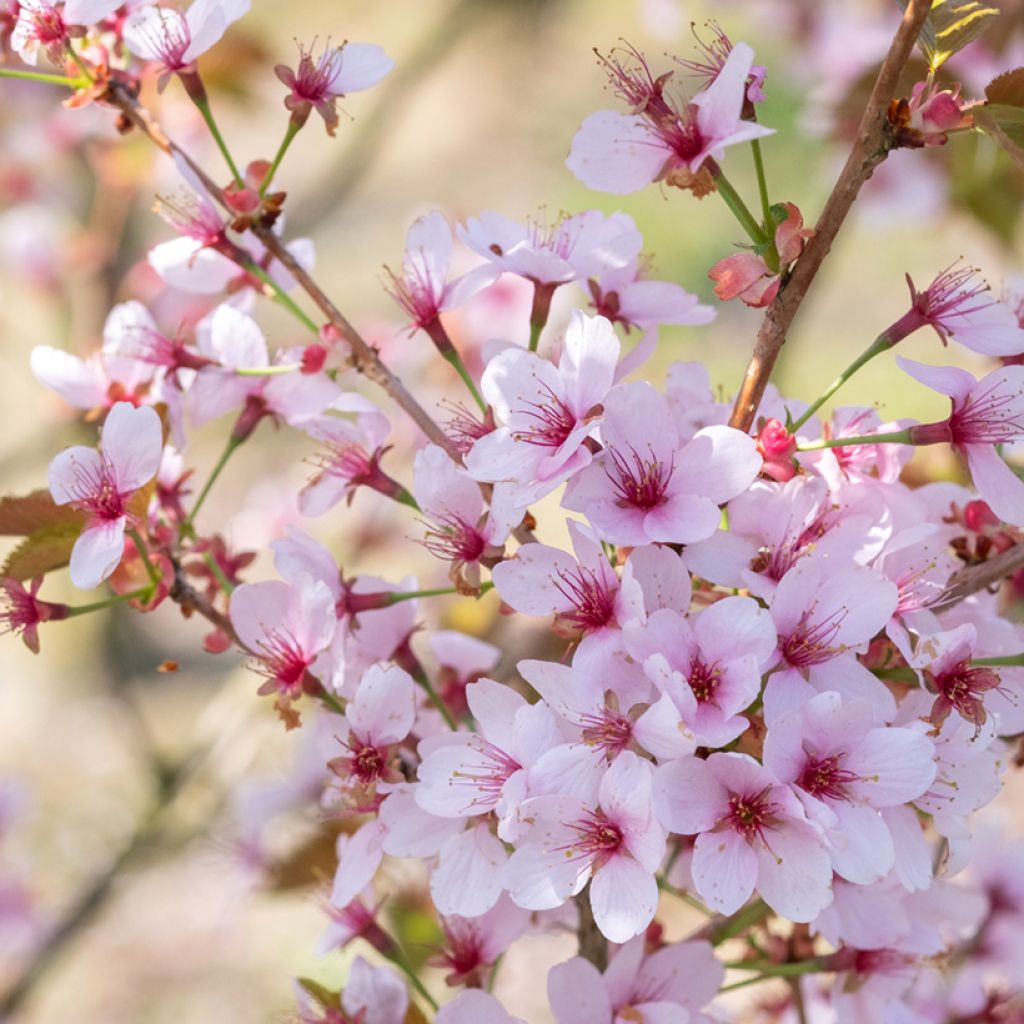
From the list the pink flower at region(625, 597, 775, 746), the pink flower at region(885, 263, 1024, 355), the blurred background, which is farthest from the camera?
the blurred background

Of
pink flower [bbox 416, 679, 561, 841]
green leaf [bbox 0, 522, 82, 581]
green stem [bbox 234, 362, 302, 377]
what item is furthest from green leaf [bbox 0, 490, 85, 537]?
pink flower [bbox 416, 679, 561, 841]

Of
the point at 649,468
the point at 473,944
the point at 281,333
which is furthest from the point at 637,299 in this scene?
the point at 281,333

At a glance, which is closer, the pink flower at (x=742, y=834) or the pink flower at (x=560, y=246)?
the pink flower at (x=742, y=834)

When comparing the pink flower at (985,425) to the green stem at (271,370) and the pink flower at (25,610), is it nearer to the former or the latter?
the green stem at (271,370)

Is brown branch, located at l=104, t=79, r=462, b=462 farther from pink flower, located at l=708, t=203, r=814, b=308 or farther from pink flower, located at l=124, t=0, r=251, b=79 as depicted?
pink flower, located at l=708, t=203, r=814, b=308

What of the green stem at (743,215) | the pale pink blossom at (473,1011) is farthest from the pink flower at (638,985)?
the green stem at (743,215)

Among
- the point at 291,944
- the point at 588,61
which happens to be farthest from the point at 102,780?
the point at 588,61
